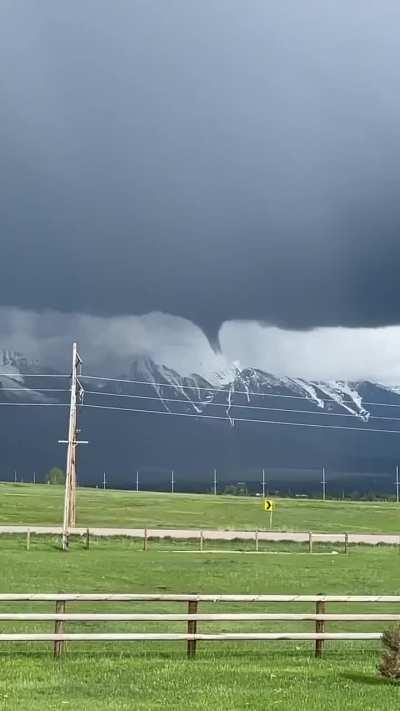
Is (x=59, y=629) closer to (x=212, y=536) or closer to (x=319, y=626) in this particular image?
(x=319, y=626)

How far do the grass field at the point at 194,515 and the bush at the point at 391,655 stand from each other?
6863 centimetres

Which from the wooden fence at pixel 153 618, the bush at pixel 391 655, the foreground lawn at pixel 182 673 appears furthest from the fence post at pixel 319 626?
the bush at pixel 391 655

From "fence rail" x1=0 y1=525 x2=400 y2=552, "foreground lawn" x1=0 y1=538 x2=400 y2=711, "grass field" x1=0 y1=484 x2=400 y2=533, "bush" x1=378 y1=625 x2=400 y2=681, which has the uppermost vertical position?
"grass field" x1=0 y1=484 x2=400 y2=533

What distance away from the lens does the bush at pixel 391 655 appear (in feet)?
44.5

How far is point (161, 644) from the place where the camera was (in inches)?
788

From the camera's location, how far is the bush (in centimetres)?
1355

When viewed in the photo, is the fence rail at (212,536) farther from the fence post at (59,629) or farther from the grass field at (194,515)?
the fence post at (59,629)

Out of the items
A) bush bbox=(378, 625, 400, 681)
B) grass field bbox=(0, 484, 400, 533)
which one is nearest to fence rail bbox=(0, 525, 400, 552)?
grass field bbox=(0, 484, 400, 533)

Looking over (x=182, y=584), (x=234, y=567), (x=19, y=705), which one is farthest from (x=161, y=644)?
(x=234, y=567)

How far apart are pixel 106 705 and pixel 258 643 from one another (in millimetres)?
9241

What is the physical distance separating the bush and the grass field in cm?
6863

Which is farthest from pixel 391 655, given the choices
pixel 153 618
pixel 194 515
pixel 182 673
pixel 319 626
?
pixel 194 515

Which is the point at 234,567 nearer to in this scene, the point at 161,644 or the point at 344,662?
the point at 161,644

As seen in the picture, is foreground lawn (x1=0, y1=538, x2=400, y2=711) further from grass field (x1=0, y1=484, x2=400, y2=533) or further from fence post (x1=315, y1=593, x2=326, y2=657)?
grass field (x1=0, y1=484, x2=400, y2=533)
